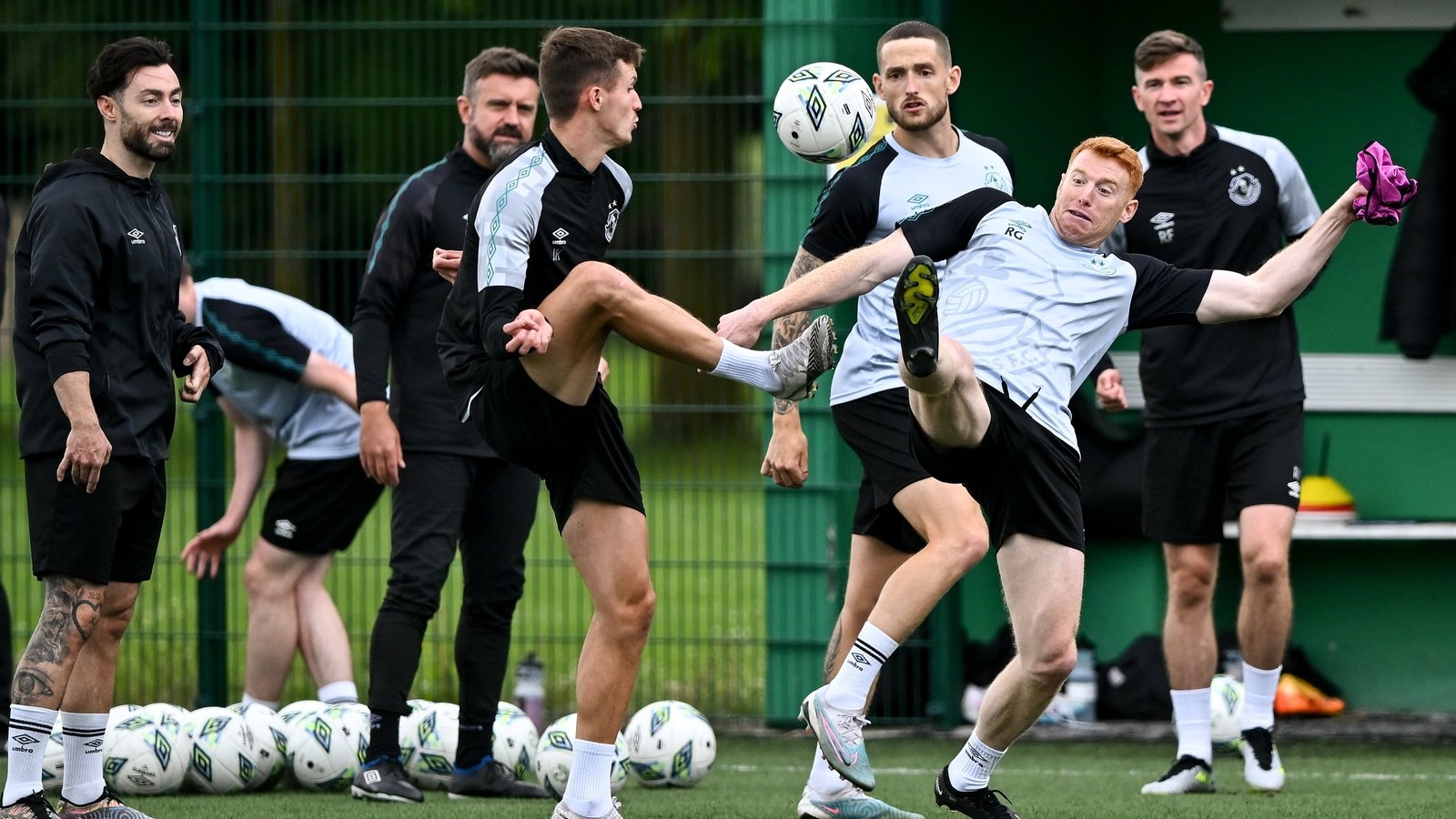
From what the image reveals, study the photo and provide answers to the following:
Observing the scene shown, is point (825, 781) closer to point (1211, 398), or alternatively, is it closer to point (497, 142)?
point (1211, 398)

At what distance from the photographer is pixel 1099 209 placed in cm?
551

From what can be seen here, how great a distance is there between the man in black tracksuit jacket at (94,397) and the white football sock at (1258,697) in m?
3.63

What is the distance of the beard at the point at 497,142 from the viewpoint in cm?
657

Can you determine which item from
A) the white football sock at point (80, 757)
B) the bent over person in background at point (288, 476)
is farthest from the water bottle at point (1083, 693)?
the white football sock at point (80, 757)

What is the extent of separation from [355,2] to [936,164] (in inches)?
177

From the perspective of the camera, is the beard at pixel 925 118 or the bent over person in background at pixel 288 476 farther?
the bent over person in background at pixel 288 476

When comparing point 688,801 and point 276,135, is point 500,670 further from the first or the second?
point 276,135

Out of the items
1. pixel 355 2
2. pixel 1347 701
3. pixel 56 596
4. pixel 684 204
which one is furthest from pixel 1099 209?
pixel 355 2

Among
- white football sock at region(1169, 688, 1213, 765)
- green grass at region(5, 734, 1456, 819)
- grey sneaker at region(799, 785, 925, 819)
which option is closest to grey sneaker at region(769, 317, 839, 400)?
grey sneaker at region(799, 785, 925, 819)

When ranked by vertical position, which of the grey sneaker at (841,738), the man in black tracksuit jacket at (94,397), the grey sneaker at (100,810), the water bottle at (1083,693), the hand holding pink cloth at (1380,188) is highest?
the hand holding pink cloth at (1380,188)

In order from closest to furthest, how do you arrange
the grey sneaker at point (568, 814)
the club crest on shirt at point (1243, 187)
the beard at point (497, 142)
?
the grey sneaker at point (568, 814) < the beard at point (497, 142) < the club crest on shirt at point (1243, 187)

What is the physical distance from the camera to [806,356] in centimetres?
506

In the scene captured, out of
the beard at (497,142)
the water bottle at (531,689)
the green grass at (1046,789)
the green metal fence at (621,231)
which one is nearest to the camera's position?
the green grass at (1046,789)

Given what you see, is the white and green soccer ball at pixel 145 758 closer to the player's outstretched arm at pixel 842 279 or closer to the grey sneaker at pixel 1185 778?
the player's outstretched arm at pixel 842 279
